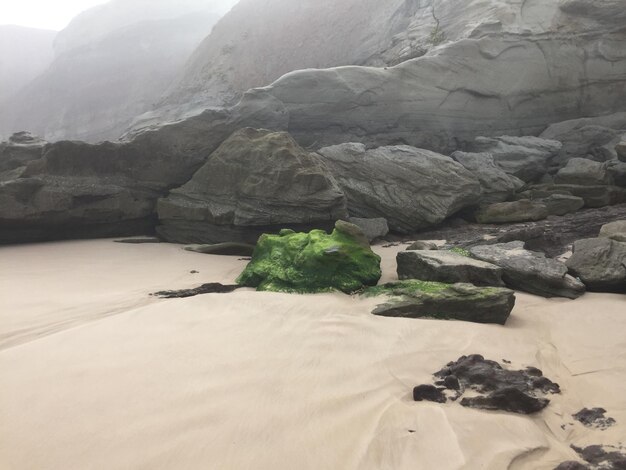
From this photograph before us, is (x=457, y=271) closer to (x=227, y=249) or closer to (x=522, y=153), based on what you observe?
(x=227, y=249)

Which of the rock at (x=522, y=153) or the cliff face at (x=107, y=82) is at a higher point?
the cliff face at (x=107, y=82)

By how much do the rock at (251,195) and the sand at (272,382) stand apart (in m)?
3.92

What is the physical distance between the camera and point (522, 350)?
10.5ft

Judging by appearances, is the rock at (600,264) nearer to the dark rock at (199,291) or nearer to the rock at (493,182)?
the dark rock at (199,291)

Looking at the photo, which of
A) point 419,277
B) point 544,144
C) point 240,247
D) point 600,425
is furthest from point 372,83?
point 600,425

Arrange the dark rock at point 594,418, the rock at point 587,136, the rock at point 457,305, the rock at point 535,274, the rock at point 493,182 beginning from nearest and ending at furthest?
the dark rock at point 594,418 → the rock at point 457,305 → the rock at point 535,274 → the rock at point 493,182 → the rock at point 587,136

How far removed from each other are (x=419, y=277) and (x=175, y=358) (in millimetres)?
3130

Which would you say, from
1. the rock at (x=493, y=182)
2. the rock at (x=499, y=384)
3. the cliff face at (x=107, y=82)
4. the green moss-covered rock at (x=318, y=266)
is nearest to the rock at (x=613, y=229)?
the rock at (x=493, y=182)

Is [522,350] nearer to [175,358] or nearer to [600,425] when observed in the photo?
[600,425]

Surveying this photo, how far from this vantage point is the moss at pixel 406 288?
4293 millimetres

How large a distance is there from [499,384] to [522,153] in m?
11.3

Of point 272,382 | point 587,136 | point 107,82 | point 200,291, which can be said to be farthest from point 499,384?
point 107,82

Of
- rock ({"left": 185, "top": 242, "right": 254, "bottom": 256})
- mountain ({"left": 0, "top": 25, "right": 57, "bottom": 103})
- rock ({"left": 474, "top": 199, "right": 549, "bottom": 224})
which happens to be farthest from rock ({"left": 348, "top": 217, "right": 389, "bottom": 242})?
mountain ({"left": 0, "top": 25, "right": 57, "bottom": 103})

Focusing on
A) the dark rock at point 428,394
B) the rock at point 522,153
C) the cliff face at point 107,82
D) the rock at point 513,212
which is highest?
the cliff face at point 107,82
